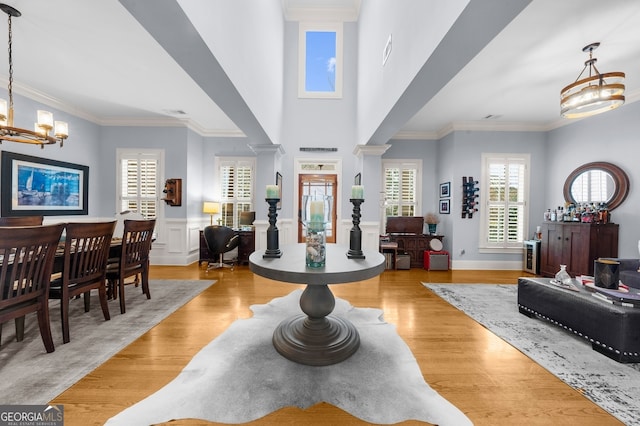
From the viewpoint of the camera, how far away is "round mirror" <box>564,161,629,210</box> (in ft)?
11.7

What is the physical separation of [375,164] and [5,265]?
14.8ft

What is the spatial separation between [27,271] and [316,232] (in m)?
2.27

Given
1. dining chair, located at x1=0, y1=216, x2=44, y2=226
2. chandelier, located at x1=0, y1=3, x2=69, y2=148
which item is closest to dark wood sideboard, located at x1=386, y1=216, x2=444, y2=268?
chandelier, located at x1=0, y1=3, x2=69, y2=148

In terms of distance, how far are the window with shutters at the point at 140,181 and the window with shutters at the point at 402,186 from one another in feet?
15.5

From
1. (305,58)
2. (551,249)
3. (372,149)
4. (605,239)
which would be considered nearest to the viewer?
(605,239)

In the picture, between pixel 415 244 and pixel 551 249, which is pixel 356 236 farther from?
pixel 551 249

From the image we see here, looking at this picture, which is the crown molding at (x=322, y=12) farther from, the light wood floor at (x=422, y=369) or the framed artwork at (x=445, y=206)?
the light wood floor at (x=422, y=369)

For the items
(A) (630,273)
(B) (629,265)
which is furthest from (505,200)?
(A) (630,273)

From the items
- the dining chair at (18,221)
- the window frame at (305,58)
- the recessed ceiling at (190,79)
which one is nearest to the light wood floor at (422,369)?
the dining chair at (18,221)

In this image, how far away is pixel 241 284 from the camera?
3.68 metres

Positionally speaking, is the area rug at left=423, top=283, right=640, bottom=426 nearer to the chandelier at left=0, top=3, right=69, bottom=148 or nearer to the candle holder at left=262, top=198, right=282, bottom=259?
the candle holder at left=262, top=198, right=282, bottom=259

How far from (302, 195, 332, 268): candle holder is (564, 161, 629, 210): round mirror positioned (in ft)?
15.3

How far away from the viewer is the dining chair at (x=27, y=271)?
160cm

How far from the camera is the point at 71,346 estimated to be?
1.99 m
